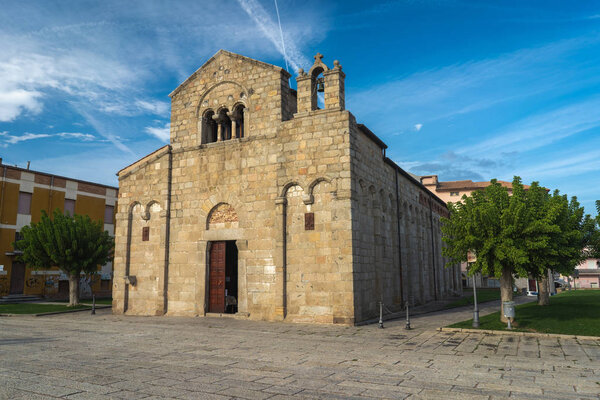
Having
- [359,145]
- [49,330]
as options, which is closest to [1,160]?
[49,330]

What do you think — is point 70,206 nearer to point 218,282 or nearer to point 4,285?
point 4,285

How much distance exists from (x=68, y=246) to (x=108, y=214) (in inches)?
692

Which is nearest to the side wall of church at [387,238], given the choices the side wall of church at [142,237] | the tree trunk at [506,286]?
the tree trunk at [506,286]

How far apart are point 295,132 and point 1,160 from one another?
34.3m

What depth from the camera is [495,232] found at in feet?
47.6

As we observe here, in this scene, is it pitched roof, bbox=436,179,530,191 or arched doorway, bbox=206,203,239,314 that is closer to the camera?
arched doorway, bbox=206,203,239,314

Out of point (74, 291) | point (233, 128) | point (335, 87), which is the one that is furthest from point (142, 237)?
point (335, 87)

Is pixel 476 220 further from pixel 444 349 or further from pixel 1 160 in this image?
pixel 1 160

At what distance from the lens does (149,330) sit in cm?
1495

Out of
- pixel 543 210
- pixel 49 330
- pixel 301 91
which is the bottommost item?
pixel 49 330

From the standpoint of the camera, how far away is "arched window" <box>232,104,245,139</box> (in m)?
20.1

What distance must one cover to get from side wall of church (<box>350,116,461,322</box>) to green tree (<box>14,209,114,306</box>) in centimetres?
1976

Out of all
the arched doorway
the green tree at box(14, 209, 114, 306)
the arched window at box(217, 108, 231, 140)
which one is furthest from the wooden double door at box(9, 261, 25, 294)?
the arched window at box(217, 108, 231, 140)

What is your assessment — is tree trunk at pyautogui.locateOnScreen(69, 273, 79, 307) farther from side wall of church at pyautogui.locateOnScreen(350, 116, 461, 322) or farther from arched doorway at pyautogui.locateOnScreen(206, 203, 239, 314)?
side wall of church at pyautogui.locateOnScreen(350, 116, 461, 322)
